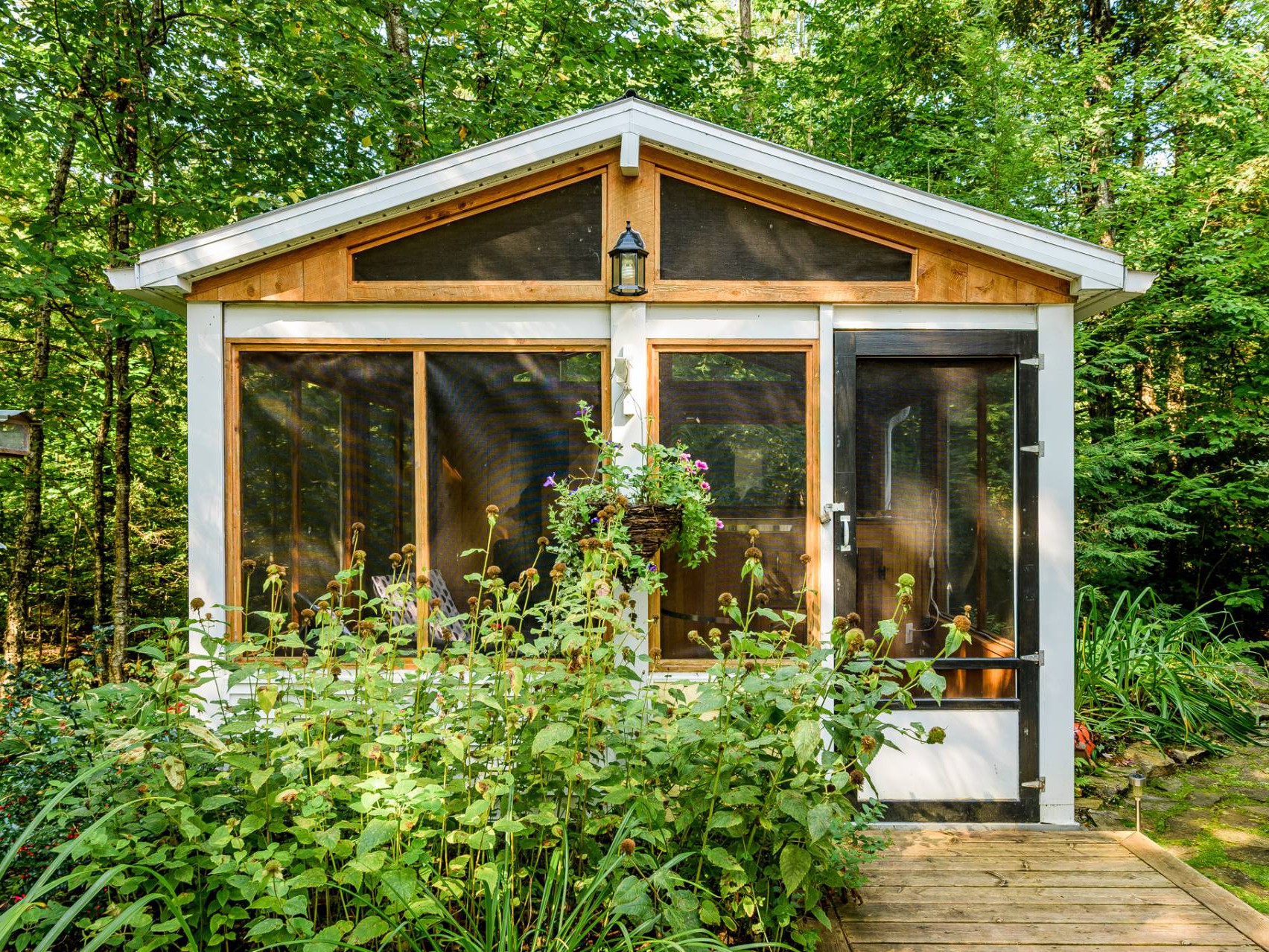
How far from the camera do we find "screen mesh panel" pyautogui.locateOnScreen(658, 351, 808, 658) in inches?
135

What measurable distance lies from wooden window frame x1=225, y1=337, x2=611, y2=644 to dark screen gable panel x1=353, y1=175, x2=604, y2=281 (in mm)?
301

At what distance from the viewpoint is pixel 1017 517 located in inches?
135

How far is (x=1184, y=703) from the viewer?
4570 millimetres

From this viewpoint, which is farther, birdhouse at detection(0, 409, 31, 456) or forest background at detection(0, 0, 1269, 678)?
forest background at detection(0, 0, 1269, 678)

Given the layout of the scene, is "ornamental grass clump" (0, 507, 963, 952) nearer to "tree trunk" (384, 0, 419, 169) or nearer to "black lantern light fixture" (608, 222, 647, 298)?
"black lantern light fixture" (608, 222, 647, 298)

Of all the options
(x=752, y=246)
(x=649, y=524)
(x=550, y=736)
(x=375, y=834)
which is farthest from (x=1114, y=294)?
(x=375, y=834)

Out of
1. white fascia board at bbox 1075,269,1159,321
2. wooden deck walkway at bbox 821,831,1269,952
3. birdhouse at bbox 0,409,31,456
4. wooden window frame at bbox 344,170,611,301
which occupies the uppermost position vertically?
wooden window frame at bbox 344,170,611,301

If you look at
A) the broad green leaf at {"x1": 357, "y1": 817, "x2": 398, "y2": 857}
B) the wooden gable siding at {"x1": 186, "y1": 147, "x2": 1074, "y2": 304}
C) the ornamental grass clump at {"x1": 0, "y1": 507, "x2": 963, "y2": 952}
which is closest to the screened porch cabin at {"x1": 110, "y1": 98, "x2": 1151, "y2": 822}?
the wooden gable siding at {"x1": 186, "y1": 147, "x2": 1074, "y2": 304}

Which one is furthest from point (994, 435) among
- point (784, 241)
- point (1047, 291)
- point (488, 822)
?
point (488, 822)

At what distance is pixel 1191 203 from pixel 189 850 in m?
8.94

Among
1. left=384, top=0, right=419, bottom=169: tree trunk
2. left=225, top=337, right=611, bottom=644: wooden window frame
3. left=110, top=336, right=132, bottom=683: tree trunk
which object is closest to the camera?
left=225, top=337, right=611, bottom=644: wooden window frame

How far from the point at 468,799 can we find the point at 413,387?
2.00 m

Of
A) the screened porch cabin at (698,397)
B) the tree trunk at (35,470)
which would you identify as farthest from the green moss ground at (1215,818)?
the tree trunk at (35,470)

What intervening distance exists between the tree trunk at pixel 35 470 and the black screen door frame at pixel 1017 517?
571 centimetres
